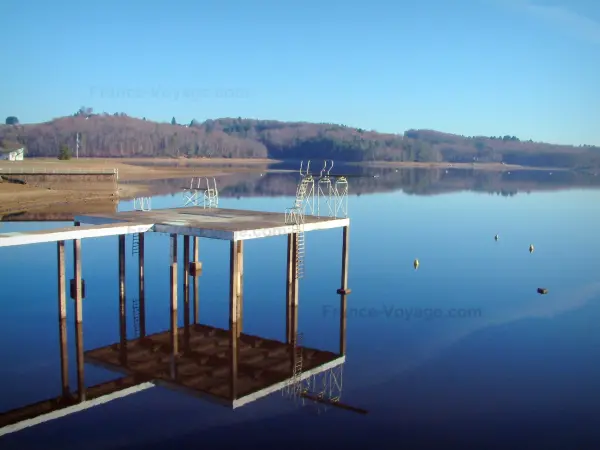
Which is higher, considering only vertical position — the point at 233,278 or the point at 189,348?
the point at 233,278

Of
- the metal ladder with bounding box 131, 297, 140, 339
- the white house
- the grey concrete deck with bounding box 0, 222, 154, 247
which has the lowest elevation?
the metal ladder with bounding box 131, 297, 140, 339

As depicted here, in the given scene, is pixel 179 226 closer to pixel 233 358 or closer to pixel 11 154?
pixel 233 358

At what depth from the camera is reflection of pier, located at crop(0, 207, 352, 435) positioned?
18.4m

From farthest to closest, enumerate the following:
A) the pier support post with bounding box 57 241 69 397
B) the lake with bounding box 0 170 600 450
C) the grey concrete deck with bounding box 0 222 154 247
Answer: the pier support post with bounding box 57 241 69 397 < the grey concrete deck with bounding box 0 222 154 247 < the lake with bounding box 0 170 600 450

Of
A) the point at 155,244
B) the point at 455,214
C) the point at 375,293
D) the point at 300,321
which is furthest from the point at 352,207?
the point at 300,321

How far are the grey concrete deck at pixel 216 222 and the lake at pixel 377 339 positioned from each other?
384cm

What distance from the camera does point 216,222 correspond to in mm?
24812

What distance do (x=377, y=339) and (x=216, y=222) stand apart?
24.0 feet

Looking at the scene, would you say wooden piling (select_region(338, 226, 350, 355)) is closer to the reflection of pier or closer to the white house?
the reflection of pier

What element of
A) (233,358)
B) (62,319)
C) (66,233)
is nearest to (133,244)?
(62,319)

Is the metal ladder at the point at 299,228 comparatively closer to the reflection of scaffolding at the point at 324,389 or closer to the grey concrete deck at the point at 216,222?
the grey concrete deck at the point at 216,222

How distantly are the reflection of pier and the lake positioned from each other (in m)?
0.43

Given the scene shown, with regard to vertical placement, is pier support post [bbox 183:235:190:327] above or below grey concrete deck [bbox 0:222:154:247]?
below

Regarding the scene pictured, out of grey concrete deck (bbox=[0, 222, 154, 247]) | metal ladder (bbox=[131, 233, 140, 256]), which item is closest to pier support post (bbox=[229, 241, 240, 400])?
grey concrete deck (bbox=[0, 222, 154, 247])
